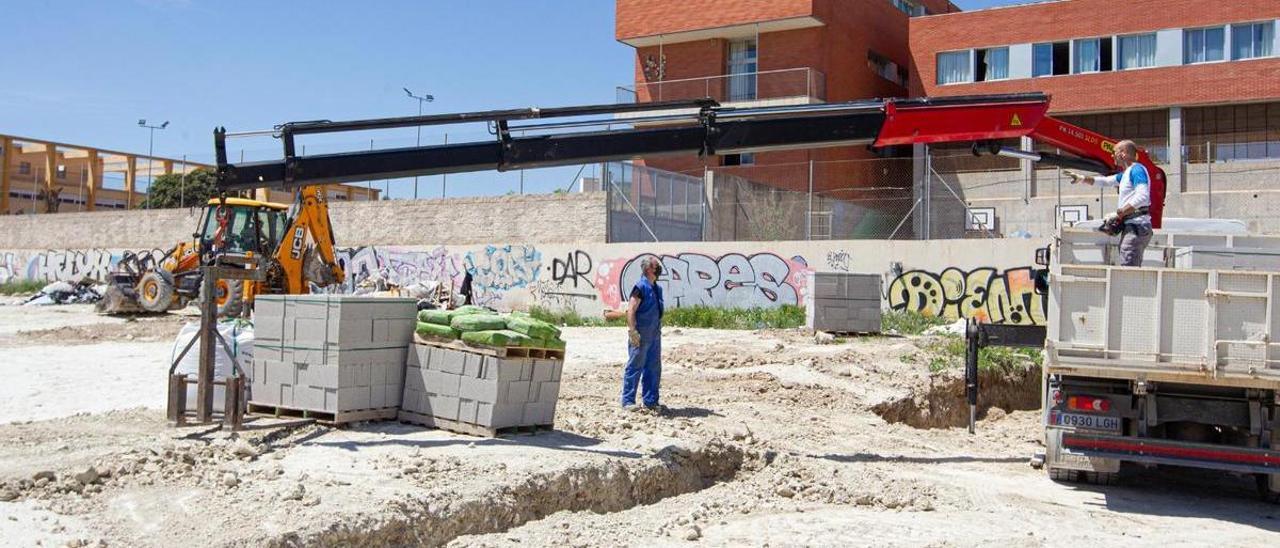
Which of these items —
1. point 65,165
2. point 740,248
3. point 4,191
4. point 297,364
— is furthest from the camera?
point 65,165

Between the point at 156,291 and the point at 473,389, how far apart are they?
62.5 feet

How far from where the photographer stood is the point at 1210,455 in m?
8.96

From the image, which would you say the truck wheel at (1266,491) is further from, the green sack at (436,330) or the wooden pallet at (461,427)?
the green sack at (436,330)

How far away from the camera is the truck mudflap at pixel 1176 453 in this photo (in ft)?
29.2

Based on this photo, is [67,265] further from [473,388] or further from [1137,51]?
[1137,51]

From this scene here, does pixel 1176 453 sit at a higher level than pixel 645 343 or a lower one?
lower

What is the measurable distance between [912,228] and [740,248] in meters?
4.69

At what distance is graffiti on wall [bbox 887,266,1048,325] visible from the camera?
2452cm

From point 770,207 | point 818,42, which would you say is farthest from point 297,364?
point 818,42

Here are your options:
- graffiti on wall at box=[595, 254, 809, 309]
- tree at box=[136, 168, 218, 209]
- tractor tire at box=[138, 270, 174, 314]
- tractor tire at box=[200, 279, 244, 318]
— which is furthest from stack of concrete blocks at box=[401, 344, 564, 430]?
tree at box=[136, 168, 218, 209]

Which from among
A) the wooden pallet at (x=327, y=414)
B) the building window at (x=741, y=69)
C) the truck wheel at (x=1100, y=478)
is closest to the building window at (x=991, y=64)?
the building window at (x=741, y=69)

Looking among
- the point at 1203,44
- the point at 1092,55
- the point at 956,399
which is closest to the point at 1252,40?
the point at 1203,44

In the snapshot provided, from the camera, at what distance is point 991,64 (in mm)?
40594

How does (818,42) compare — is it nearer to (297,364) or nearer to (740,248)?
(740,248)
